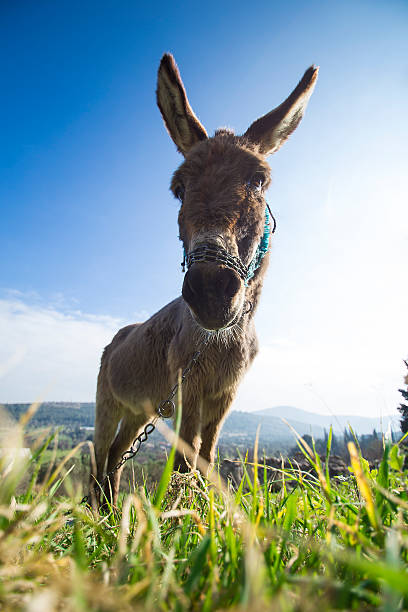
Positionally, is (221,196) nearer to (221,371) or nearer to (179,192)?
(179,192)

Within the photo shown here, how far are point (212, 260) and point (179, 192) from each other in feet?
5.32

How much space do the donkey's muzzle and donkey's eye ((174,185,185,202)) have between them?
5.18 feet

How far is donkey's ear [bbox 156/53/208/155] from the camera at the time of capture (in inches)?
140

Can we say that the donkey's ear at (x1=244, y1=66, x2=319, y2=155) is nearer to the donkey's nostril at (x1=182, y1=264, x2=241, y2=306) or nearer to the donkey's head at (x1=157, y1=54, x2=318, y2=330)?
the donkey's head at (x1=157, y1=54, x2=318, y2=330)

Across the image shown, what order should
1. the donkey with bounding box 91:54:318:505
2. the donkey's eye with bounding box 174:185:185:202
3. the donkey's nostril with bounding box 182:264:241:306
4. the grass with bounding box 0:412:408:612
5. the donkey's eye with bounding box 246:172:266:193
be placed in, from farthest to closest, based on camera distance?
the donkey's eye with bounding box 174:185:185:202, the donkey's eye with bounding box 246:172:266:193, the donkey with bounding box 91:54:318:505, the donkey's nostril with bounding box 182:264:241:306, the grass with bounding box 0:412:408:612

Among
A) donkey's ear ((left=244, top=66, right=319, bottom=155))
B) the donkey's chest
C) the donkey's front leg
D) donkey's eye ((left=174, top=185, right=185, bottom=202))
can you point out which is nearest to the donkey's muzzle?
the donkey's chest

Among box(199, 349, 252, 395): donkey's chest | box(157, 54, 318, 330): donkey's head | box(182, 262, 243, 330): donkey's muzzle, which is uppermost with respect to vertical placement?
box(157, 54, 318, 330): donkey's head

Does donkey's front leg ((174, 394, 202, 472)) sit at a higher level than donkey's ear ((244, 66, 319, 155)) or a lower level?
lower

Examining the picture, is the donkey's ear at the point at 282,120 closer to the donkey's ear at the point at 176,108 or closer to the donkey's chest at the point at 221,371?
the donkey's ear at the point at 176,108

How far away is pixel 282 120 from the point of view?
376 centimetres

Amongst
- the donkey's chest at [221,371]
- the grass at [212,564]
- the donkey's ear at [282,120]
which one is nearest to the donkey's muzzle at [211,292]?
the donkey's chest at [221,371]

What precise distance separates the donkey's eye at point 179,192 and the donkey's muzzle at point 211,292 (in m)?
1.58

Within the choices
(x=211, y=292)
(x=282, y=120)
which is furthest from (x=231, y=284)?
(x=282, y=120)

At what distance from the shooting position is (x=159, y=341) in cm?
448
